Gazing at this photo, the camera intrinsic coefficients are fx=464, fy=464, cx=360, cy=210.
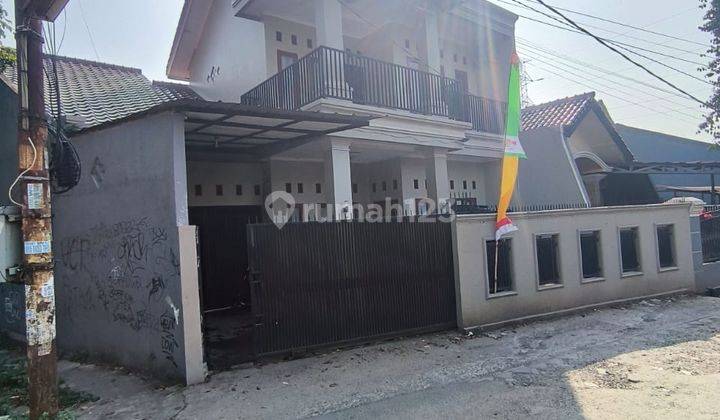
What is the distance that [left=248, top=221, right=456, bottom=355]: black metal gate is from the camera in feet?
21.7

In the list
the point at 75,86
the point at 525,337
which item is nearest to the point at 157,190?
the point at 525,337

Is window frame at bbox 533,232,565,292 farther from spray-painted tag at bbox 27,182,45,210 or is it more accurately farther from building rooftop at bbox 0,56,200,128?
spray-painted tag at bbox 27,182,45,210

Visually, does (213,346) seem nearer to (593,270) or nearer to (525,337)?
(525,337)

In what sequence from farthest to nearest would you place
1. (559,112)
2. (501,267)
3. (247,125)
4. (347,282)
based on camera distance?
1. (559,112)
2. (501,267)
3. (247,125)
4. (347,282)

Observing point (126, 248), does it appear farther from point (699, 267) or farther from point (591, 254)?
point (699, 267)

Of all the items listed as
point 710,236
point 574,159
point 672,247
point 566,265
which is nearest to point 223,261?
point 566,265

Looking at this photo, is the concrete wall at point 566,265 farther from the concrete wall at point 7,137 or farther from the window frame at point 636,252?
the concrete wall at point 7,137

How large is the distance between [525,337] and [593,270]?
130 inches

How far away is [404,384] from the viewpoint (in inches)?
225

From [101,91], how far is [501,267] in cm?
1033

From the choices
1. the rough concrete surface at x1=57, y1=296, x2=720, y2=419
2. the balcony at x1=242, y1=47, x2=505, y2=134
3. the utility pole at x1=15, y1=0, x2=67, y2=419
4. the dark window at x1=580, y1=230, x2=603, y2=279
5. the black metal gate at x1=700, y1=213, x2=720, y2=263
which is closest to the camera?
the utility pole at x1=15, y1=0, x2=67, y2=419

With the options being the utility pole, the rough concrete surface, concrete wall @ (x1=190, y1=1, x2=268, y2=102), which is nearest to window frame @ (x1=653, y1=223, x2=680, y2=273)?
the rough concrete surface

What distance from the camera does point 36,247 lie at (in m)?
4.32

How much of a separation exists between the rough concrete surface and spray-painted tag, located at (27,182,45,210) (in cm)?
248
